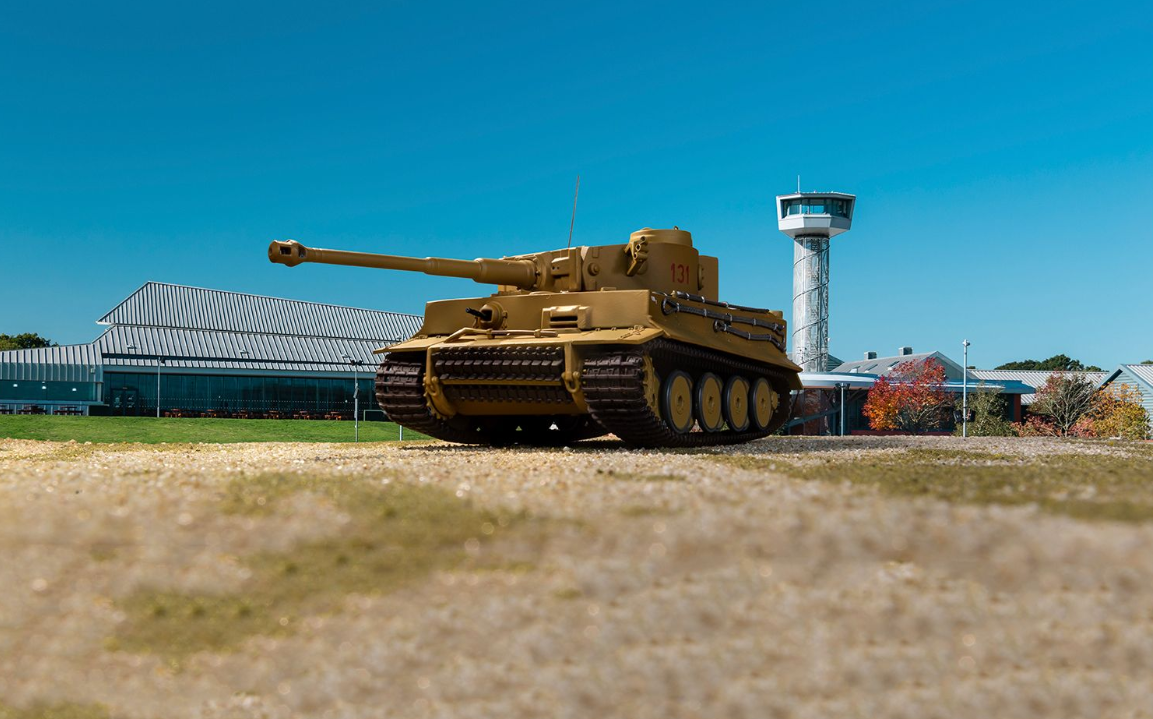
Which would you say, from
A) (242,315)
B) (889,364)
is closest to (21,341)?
(242,315)

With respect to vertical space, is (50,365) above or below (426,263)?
below

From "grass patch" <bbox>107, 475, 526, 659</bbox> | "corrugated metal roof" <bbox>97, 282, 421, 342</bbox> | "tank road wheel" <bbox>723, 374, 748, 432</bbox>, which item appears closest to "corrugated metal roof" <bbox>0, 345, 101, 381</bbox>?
"corrugated metal roof" <bbox>97, 282, 421, 342</bbox>

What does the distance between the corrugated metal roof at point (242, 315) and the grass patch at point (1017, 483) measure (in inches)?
2070

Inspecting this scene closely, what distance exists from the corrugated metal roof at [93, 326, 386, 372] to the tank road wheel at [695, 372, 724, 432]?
41.7 metres

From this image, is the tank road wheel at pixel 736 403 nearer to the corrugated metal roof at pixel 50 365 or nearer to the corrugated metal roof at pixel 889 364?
the corrugated metal roof at pixel 889 364

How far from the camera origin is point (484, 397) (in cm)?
1416

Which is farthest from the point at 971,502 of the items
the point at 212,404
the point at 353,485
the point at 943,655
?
the point at 212,404

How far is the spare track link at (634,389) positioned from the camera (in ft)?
41.0

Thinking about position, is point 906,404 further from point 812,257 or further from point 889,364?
point 812,257

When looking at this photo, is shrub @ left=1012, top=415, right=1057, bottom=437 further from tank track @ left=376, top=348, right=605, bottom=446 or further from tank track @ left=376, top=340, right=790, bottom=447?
tank track @ left=376, top=348, right=605, bottom=446

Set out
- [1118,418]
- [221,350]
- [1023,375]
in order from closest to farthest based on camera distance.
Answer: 1. [1118,418]
2. [221,350]
3. [1023,375]

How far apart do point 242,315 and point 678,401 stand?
50.2 m

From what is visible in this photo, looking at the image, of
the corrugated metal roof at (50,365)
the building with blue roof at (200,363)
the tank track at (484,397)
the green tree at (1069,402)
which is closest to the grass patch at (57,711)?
Answer: the tank track at (484,397)

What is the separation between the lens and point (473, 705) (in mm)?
4914
